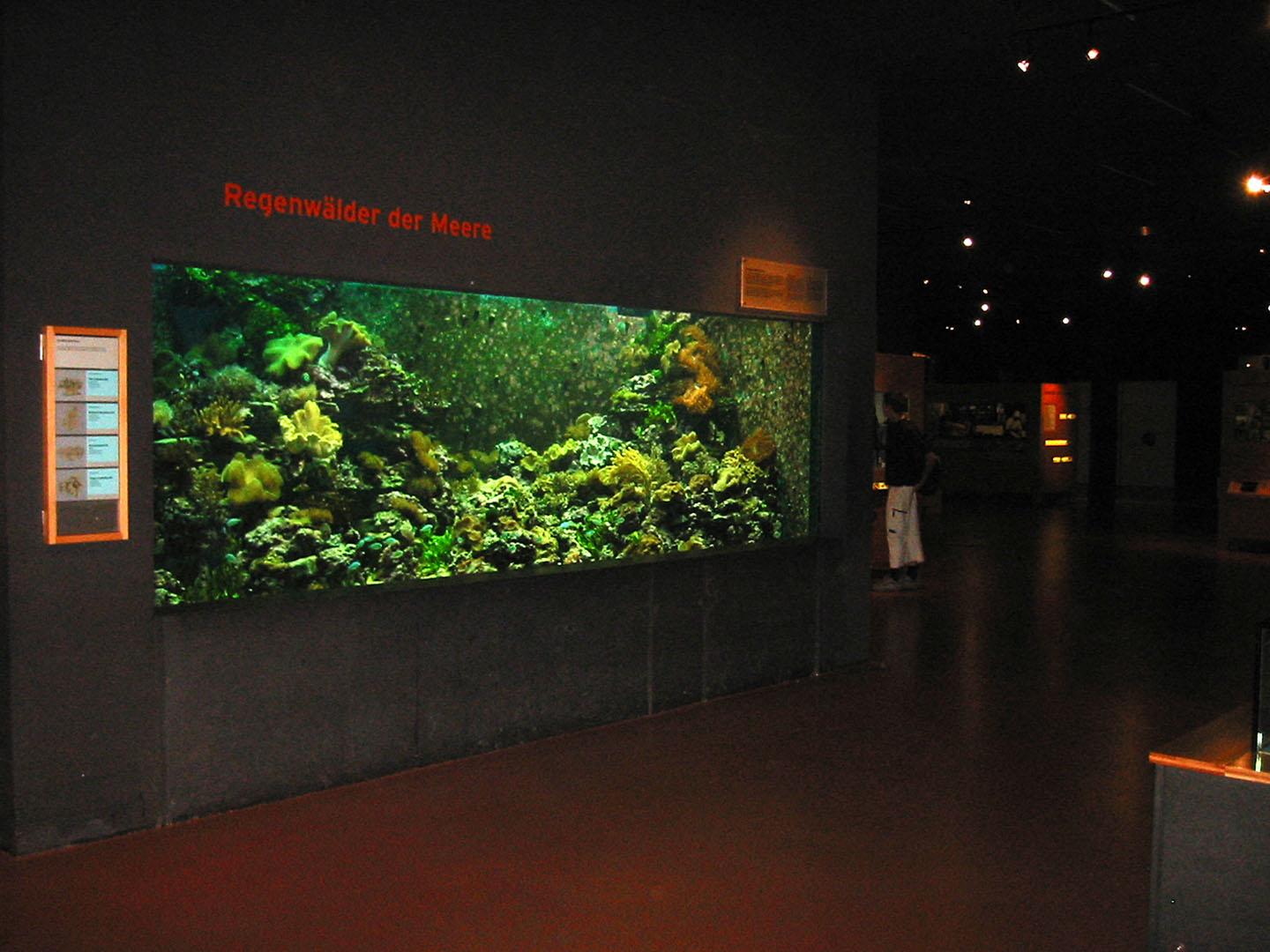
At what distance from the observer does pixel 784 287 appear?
7582 mm

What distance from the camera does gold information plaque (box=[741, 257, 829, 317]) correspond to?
735 centimetres

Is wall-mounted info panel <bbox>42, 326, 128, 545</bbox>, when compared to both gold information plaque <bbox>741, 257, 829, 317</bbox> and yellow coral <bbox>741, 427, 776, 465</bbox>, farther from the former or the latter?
yellow coral <bbox>741, 427, 776, 465</bbox>

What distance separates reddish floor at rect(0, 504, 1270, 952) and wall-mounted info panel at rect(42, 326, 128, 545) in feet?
3.97

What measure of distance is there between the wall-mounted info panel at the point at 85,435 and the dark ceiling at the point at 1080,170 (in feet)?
15.2

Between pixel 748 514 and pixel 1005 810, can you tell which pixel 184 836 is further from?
pixel 748 514

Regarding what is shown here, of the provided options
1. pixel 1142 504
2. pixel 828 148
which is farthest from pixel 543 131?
pixel 1142 504

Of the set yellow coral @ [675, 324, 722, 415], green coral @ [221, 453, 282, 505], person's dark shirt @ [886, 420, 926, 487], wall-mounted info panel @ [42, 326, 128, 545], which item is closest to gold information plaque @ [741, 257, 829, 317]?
yellow coral @ [675, 324, 722, 415]

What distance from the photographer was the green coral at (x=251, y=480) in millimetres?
5094

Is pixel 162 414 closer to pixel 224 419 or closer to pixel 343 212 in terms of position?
pixel 224 419

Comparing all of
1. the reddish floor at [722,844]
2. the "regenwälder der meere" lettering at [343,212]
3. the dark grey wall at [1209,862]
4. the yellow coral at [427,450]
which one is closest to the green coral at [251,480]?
the yellow coral at [427,450]

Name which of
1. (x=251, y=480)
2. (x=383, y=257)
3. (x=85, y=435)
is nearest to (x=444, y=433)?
(x=383, y=257)

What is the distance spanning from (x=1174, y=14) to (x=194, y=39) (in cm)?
605

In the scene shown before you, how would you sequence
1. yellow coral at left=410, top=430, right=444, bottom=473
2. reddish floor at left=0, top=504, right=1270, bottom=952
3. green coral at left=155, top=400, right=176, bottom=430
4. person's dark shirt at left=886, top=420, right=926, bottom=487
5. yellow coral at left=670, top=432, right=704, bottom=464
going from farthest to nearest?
1. person's dark shirt at left=886, top=420, right=926, bottom=487
2. yellow coral at left=670, top=432, right=704, bottom=464
3. yellow coral at left=410, top=430, right=444, bottom=473
4. green coral at left=155, top=400, right=176, bottom=430
5. reddish floor at left=0, top=504, right=1270, bottom=952

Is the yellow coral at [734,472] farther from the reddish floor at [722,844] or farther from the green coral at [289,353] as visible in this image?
the green coral at [289,353]
